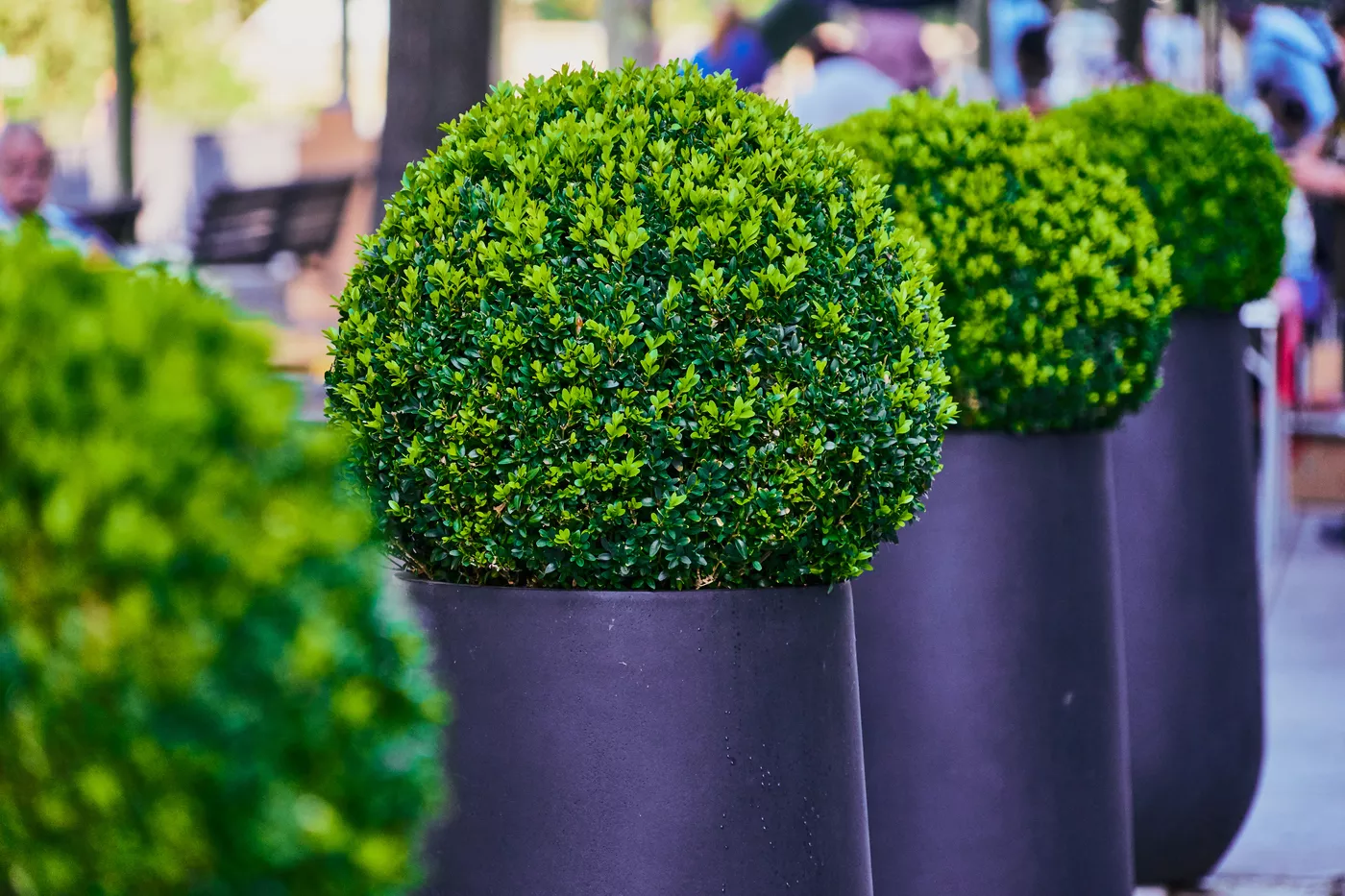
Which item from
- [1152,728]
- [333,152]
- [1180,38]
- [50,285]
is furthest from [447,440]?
[333,152]

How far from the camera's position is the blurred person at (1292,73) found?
11500 mm

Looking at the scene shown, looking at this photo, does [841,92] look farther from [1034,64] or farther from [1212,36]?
[1212,36]

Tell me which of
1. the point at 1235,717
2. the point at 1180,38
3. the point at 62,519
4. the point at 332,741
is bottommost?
the point at 1235,717

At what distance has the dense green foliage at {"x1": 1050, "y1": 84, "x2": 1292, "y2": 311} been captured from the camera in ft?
14.4

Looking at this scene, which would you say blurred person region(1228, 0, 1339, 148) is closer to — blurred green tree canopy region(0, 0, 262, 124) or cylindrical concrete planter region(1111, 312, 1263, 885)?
cylindrical concrete planter region(1111, 312, 1263, 885)

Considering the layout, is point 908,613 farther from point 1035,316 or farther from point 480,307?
point 480,307

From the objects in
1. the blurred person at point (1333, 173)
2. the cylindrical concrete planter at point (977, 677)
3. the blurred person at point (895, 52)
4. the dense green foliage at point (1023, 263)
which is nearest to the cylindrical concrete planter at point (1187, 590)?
the dense green foliage at point (1023, 263)

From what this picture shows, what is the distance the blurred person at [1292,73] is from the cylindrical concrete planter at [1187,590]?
7.38 m

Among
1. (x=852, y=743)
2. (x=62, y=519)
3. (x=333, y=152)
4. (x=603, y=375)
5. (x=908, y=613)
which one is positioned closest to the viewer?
(x=62, y=519)

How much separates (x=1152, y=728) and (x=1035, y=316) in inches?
60.5

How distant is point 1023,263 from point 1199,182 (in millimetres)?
1324

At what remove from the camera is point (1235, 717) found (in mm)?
4520

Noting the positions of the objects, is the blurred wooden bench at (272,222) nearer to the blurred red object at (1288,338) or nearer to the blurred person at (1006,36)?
the blurred person at (1006,36)

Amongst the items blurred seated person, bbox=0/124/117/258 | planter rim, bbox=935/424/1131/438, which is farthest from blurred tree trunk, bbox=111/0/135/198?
planter rim, bbox=935/424/1131/438
